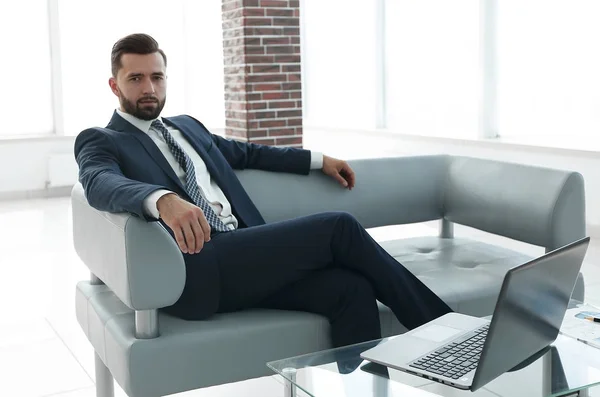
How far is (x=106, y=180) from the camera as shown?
7.00ft

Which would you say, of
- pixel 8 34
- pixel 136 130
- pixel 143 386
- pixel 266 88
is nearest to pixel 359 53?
pixel 266 88

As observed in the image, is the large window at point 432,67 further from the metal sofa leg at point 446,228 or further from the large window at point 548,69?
the metal sofa leg at point 446,228

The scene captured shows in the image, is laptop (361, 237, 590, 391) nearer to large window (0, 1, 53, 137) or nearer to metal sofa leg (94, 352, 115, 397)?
metal sofa leg (94, 352, 115, 397)

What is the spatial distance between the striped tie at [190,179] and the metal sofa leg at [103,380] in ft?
1.88

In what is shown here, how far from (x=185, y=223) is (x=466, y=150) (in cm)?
483

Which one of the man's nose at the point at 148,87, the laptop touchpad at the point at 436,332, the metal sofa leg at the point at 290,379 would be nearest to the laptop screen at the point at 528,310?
the laptop touchpad at the point at 436,332

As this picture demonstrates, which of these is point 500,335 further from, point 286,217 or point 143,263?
point 286,217

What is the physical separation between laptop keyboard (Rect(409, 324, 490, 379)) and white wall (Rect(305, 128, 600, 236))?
3.49 metres

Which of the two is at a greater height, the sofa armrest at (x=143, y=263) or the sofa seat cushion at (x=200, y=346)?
the sofa armrest at (x=143, y=263)

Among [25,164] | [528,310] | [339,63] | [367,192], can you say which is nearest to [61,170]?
[25,164]

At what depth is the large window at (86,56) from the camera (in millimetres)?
7965

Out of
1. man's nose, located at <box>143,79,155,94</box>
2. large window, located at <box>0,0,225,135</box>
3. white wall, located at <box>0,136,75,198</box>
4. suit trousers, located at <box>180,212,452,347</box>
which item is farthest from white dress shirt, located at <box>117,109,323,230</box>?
large window, located at <box>0,0,225,135</box>

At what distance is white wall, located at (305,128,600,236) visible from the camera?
17.4 feet

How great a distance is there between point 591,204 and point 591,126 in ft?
2.00
